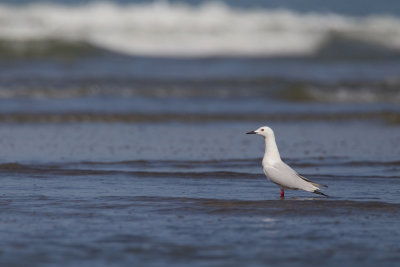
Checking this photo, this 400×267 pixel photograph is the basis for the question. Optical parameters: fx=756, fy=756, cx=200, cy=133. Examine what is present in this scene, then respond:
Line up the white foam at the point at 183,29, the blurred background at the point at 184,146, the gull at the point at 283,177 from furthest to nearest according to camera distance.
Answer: the white foam at the point at 183,29 → the gull at the point at 283,177 → the blurred background at the point at 184,146

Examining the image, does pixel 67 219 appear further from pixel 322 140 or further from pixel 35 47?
pixel 35 47

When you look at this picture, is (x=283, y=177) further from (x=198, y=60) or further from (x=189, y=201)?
(x=198, y=60)

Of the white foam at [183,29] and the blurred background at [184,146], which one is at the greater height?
the white foam at [183,29]

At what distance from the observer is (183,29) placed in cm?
2903

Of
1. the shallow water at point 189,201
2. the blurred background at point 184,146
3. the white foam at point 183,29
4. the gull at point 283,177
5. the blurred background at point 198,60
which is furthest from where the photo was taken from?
the white foam at point 183,29

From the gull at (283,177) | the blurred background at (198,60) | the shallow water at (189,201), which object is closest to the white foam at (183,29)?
the blurred background at (198,60)

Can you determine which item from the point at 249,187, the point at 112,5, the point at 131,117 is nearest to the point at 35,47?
the point at 112,5

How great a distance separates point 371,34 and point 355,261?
27522 mm

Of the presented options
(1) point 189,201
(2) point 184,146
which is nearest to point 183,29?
(2) point 184,146

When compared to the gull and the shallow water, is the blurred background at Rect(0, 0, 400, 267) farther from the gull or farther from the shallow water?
the gull

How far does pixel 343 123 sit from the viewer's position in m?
12.7

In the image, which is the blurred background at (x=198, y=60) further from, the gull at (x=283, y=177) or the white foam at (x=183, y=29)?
the gull at (x=283, y=177)

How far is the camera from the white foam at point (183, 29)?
26688 mm

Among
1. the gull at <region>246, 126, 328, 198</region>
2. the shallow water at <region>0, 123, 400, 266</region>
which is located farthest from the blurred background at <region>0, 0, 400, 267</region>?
the gull at <region>246, 126, 328, 198</region>
